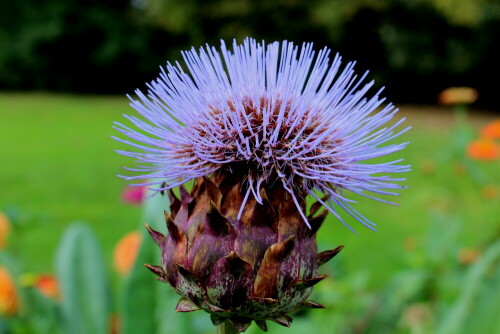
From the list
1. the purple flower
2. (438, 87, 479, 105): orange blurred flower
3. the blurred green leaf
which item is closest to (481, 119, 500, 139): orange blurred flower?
(438, 87, 479, 105): orange blurred flower

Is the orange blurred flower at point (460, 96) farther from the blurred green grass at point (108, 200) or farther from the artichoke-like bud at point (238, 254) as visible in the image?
the artichoke-like bud at point (238, 254)

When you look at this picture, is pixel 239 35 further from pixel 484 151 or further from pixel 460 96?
pixel 484 151

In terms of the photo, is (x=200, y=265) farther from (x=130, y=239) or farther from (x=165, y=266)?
(x=130, y=239)

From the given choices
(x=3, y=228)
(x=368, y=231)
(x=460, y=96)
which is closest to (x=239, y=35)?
(x=368, y=231)

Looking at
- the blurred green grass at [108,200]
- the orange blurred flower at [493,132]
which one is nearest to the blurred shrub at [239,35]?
the blurred green grass at [108,200]

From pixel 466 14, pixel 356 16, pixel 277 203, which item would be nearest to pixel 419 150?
pixel 466 14

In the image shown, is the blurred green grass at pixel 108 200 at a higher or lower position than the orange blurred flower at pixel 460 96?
lower

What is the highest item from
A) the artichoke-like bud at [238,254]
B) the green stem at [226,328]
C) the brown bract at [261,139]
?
the brown bract at [261,139]
